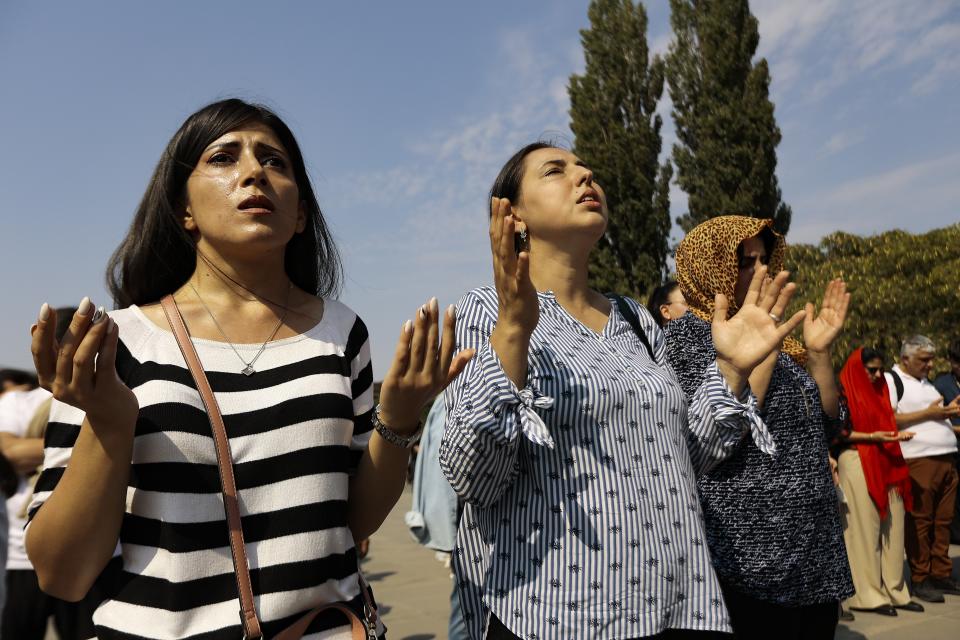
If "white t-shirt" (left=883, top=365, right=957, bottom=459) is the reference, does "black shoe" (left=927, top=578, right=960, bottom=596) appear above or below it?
below

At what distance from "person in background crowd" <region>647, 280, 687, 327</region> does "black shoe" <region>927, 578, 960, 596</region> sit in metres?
3.79

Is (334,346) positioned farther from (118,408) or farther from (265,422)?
(118,408)

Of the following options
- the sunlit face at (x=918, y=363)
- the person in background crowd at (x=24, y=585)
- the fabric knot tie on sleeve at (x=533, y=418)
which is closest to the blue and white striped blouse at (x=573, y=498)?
the fabric knot tie on sleeve at (x=533, y=418)

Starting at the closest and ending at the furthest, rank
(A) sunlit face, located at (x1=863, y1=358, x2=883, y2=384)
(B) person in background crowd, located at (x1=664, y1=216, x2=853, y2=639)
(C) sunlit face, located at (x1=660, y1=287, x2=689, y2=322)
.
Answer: (B) person in background crowd, located at (x1=664, y1=216, x2=853, y2=639)
(C) sunlit face, located at (x1=660, y1=287, x2=689, y2=322)
(A) sunlit face, located at (x1=863, y1=358, x2=883, y2=384)

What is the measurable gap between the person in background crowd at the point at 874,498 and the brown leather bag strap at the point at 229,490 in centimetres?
579

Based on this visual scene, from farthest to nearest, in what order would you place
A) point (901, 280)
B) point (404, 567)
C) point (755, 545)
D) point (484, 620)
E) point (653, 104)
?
point (653, 104) → point (901, 280) → point (404, 567) → point (755, 545) → point (484, 620)

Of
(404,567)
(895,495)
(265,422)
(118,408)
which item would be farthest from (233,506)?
(404,567)

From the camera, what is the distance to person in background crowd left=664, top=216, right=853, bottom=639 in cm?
275

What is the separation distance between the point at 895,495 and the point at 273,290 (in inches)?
238

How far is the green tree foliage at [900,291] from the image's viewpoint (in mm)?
16891

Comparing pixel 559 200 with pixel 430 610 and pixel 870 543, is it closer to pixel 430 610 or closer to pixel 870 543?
pixel 430 610

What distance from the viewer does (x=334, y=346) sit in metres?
1.77

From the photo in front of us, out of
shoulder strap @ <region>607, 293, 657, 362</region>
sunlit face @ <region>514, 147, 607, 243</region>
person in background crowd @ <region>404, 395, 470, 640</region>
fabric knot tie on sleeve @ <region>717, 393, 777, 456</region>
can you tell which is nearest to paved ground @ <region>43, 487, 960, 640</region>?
person in background crowd @ <region>404, 395, 470, 640</region>

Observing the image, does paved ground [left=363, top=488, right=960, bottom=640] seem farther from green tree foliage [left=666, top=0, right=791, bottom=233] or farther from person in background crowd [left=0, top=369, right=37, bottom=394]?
green tree foliage [left=666, top=0, right=791, bottom=233]
